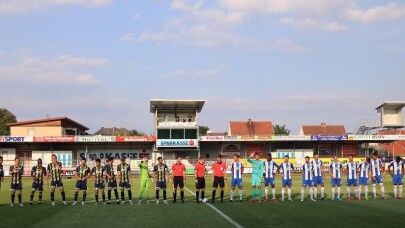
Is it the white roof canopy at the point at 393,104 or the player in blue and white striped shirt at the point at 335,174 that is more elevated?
the white roof canopy at the point at 393,104

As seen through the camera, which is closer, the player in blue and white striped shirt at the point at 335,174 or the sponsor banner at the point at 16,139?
the player in blue and white striped shirt at the point at 335,174

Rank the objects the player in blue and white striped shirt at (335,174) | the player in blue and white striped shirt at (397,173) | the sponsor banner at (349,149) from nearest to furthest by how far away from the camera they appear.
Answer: the player in blue and white striped shirt at (335,174), the player in blue and white striped shirt at (397,173), the sponsor banner at (349,149)

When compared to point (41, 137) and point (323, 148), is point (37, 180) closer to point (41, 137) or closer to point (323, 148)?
point (41, 137)

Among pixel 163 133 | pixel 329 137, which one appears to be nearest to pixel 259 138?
pixel 329 137

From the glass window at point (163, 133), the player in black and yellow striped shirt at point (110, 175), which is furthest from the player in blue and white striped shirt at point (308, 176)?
the glass window at point (163, 133)

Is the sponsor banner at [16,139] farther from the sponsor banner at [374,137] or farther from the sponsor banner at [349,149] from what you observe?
the sponsor banner at [349,149]

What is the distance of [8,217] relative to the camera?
15.8 metres

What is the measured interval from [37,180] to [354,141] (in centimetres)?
5612

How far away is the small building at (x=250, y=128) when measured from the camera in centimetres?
8338

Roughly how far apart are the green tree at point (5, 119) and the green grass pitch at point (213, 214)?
6905cm

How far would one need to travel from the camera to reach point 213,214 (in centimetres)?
1584

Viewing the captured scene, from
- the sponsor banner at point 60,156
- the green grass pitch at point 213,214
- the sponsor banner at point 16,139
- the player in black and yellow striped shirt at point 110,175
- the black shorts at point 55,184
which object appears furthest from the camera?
the sponsor banner at point 16,139

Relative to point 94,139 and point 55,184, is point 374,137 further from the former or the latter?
point 55,184

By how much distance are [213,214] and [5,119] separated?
262 ft
